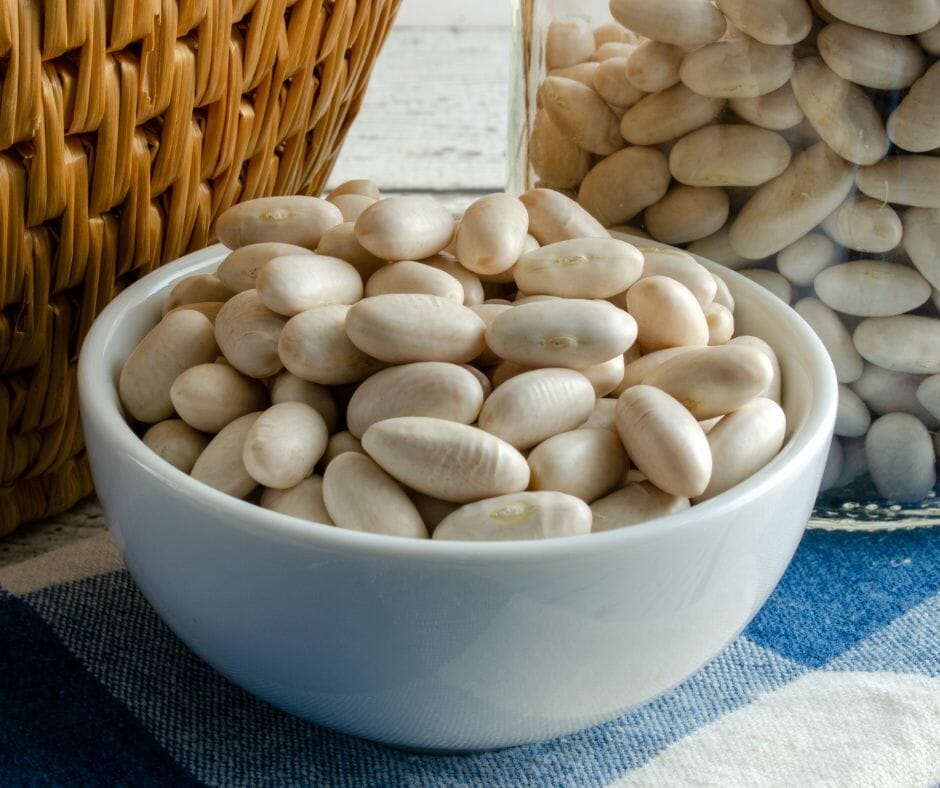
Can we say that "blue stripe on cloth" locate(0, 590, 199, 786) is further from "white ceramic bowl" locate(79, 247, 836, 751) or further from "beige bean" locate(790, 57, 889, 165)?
"beige bean" locate(790, 57, 889, 165)

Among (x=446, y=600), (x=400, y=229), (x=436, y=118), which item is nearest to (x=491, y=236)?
(x=400, y=229)

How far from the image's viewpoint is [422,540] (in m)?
0.28

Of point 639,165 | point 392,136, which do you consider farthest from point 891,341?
point 392,136

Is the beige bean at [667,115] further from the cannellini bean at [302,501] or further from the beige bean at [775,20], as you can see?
the cannellini bean at [302,501]

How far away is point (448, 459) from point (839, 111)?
7.3 inches

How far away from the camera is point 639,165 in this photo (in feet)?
1.43

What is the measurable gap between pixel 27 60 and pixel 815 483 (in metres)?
0.23

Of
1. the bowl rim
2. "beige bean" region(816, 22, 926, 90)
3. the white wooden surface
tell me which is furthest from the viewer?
the white wooden surface

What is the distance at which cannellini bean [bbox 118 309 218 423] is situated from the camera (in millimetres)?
349

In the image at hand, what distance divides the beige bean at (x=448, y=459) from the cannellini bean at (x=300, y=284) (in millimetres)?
54

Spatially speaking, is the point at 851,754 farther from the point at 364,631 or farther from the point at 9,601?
the point at 9,601

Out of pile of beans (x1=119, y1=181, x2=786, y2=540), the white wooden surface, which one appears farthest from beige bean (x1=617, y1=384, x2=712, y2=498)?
the white wooden surface

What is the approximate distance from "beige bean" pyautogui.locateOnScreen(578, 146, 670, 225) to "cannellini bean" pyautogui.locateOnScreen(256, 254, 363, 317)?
13cm

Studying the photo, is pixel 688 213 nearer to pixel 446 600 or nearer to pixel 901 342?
pixel 901 342
